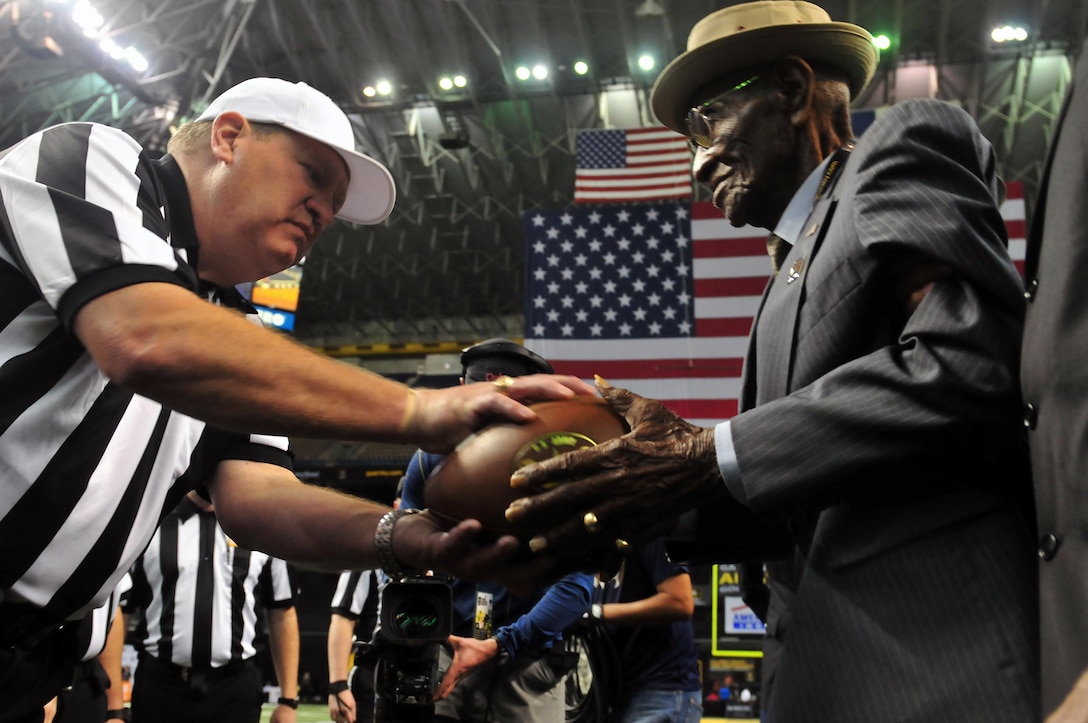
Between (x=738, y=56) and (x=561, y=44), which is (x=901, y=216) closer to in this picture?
(x=738, y=56)

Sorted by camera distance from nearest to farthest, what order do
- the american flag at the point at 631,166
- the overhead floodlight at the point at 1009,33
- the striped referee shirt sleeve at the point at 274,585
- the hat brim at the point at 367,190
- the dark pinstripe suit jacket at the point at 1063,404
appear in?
1. the dark pinstripe suit jacket at the point at 1063,404
2. the hat brim at the point at 367,190
3. the striped referee shirt sleeve at the point at 274,585
4. the american flag at the point at 631,166
5. the overhead floodlight at the point at 1009,33

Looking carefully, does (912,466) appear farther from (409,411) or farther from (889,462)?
(409,411)

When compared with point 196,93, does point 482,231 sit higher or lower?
lower

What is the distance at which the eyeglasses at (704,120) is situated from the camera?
2027 mm

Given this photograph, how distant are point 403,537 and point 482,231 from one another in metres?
20.1

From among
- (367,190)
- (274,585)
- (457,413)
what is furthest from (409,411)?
(274,585)

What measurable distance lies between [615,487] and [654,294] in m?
8.44

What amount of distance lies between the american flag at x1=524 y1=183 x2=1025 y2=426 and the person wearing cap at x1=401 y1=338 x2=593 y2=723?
19.0 ft

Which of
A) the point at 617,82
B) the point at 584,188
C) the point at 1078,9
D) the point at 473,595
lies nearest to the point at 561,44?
the point at 617,82

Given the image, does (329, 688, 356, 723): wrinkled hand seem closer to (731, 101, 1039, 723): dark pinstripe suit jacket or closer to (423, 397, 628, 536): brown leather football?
(423, 397, 628, 536): brown leather football

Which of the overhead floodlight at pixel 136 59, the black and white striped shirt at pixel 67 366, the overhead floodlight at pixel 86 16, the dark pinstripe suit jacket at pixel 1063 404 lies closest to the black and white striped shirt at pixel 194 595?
the black and white striped shirt at pixel 67 366

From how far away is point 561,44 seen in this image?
589 inches

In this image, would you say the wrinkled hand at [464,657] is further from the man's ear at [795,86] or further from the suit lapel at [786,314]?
the man's ear at [795,86]

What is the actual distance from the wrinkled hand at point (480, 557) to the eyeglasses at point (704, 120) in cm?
121
